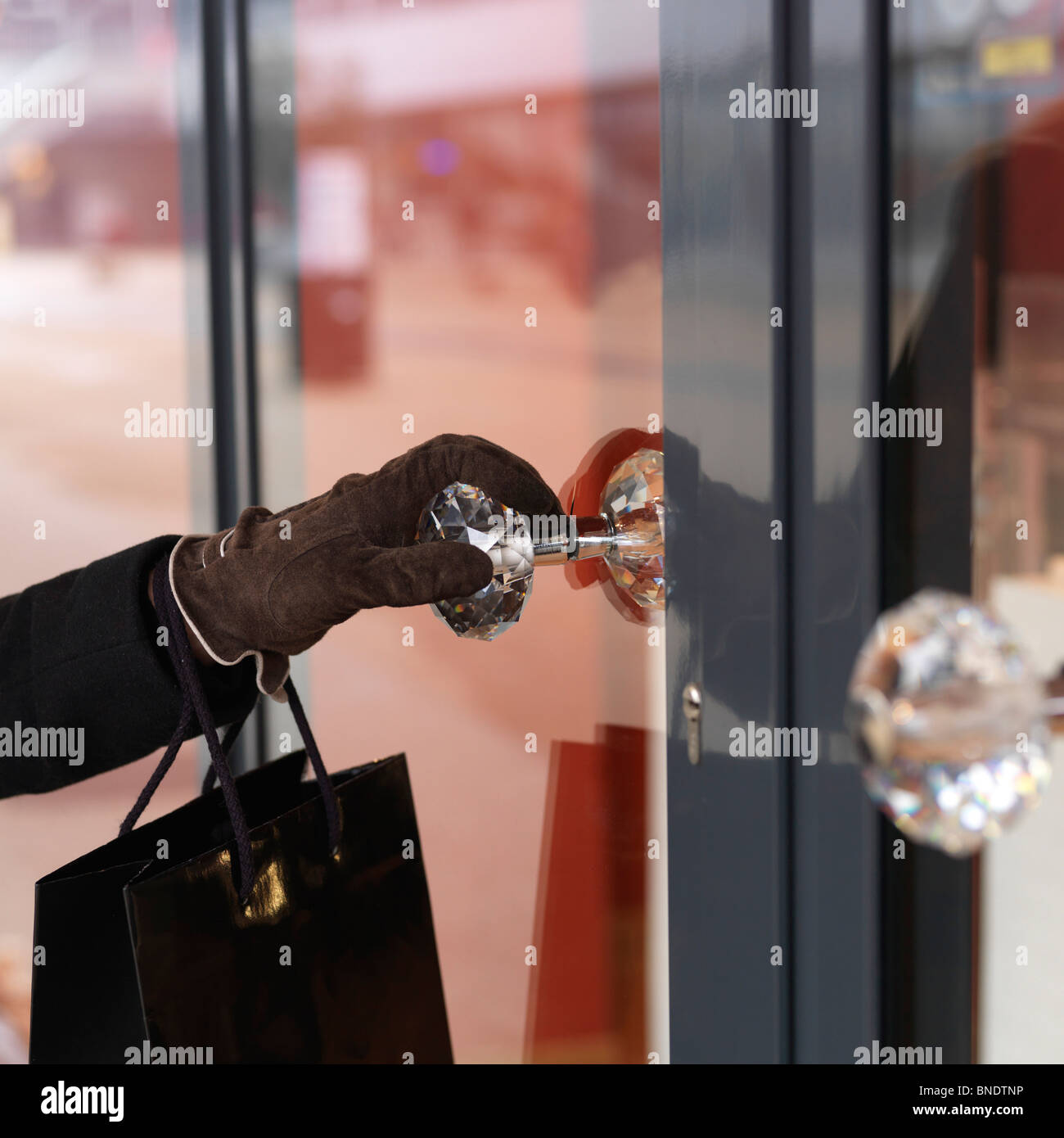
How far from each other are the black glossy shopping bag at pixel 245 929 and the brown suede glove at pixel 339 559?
1.1 inches

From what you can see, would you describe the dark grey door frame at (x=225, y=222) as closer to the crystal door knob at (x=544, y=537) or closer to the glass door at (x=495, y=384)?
the glass door at (x=495, y=384)

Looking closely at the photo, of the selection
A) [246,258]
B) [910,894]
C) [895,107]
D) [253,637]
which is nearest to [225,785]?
[253,637]

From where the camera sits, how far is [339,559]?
532 millimetres

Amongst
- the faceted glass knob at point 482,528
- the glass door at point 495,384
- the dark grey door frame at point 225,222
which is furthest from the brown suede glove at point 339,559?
the dark grey door frame at point 225,222

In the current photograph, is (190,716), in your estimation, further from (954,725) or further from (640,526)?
(954,725)

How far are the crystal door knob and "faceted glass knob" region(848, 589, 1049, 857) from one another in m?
0.36

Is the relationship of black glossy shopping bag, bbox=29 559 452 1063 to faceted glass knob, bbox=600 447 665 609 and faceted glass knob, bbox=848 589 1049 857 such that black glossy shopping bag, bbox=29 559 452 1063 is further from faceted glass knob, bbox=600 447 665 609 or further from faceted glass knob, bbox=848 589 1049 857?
faceted glass knob, bbox=848 589 1049 857

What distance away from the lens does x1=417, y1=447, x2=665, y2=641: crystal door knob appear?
570 millimetres

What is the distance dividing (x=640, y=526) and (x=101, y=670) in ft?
1.00

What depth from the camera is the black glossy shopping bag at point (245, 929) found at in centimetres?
56

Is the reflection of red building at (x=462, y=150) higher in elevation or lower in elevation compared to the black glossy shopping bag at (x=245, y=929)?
higher

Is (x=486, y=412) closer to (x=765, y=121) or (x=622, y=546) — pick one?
(x=622, y=546)

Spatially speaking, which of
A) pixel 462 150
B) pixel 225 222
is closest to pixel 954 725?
pixel 462 150

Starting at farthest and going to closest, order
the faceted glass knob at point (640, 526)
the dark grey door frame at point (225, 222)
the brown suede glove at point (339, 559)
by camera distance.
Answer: the dark grey door frame at point (225, 222) → the faceted glass knob at point (640, 526) → the brown suede glove at point (339, 559)
